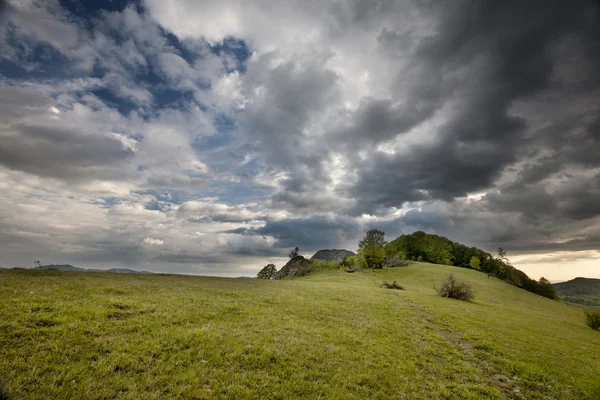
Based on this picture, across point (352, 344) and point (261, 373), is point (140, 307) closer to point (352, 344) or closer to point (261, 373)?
point (261, 373)

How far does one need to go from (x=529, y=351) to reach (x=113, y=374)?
100 feet

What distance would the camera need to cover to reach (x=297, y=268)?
98375 millimetres

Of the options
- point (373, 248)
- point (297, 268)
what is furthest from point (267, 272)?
point (373, 248)

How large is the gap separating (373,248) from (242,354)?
10905cm

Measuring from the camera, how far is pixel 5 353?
32.2 feet

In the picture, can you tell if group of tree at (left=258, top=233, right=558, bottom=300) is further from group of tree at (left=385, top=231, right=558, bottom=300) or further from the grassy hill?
the grassy hill

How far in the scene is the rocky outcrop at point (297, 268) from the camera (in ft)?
314

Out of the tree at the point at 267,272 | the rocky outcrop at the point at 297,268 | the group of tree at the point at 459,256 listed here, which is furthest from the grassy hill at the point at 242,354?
the group of tree at the point at 459,256

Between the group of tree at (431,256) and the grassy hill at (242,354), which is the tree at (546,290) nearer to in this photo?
the group of tree at (431,256)

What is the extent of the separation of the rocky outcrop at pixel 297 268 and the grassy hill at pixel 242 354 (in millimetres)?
71255

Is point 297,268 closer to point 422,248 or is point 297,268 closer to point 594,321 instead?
point 594,321

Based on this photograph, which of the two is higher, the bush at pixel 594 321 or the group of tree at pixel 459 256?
the group of tree at pixel 459 256

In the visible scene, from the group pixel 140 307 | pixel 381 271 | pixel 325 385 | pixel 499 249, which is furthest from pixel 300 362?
pixel 499 249

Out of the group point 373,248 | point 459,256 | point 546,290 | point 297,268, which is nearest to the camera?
point 297,268
